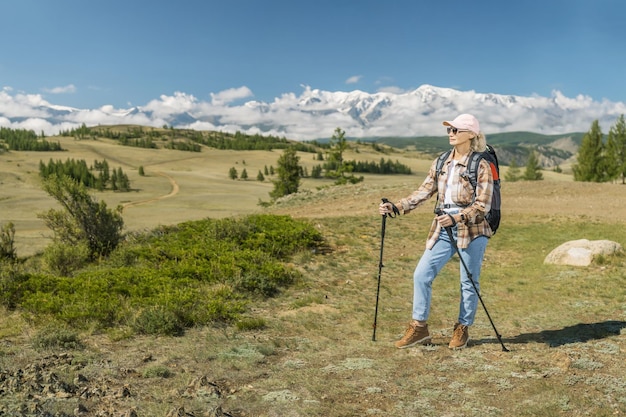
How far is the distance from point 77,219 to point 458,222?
12971mm

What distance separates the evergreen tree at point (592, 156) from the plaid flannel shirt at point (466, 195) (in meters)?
64.0

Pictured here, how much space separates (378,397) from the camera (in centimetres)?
498

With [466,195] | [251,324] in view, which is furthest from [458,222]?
[251,324]

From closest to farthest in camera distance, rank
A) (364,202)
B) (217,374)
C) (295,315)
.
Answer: (217,374), (295,315), (364,202)

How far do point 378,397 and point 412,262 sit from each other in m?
8.19

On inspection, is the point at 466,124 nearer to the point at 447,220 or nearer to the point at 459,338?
the point at 447,220

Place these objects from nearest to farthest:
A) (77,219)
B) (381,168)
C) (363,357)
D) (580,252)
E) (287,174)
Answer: (363,357) < (580,252) < (77,219) < (287,174) < (381,168)

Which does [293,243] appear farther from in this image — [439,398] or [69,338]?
[439,398]

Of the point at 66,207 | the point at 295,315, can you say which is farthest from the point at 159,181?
the point at 295,315

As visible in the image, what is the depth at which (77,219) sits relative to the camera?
48.9 ft

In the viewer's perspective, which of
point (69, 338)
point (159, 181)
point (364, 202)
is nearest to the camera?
point (69, 338)

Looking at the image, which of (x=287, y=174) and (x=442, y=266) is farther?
(x=287, y=174)

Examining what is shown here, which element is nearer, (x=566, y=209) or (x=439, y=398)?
(x=439, y=398)

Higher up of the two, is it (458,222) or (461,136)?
(461,136)
